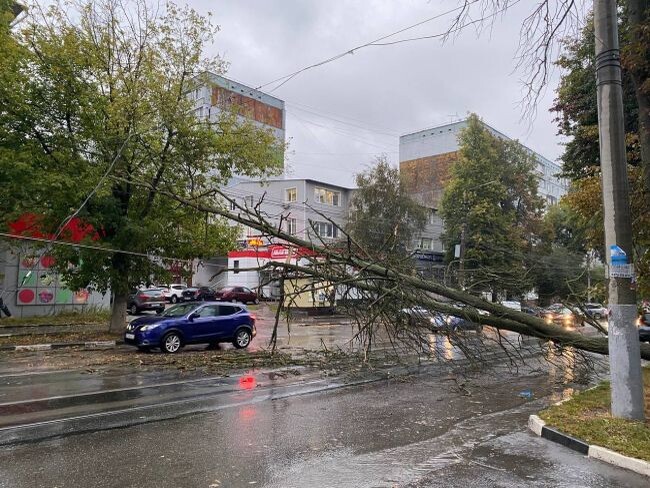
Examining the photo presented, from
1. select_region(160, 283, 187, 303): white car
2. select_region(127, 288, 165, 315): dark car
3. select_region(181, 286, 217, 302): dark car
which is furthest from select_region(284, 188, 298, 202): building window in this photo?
select_region(127, 288, 165, 315): dark car

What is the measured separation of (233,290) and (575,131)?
28.4 m

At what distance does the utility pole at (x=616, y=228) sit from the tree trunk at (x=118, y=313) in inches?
679

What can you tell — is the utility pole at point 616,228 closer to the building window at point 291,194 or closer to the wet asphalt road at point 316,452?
the wet asphalt road at point 316,452

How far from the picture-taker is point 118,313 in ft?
66.6

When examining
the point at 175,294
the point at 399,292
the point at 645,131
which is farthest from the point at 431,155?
the point at 399,292

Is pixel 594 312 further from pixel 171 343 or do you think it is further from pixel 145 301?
pixel 145 301

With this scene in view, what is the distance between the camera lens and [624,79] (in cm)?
1277

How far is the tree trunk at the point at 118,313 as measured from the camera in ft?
65.9

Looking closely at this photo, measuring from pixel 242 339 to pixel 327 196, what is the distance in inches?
1245

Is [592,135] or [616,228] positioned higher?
[592,135]

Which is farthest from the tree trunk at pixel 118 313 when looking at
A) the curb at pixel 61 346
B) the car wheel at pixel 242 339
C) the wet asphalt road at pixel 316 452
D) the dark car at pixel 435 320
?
the dark car at pixel 435 320

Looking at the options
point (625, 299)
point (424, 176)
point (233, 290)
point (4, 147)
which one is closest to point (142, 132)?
point (4, 147)

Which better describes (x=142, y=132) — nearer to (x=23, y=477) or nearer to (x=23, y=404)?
(x=23, y=404)

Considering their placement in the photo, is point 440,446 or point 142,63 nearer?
point 440,446
